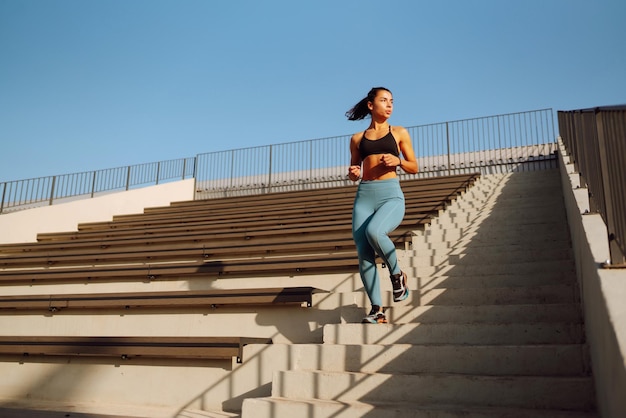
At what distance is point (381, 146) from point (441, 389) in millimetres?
1621

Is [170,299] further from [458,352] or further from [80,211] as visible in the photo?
[80,211]

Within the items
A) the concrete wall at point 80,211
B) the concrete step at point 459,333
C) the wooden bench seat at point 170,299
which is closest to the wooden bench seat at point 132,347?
the wooden bench seat at point 170,299

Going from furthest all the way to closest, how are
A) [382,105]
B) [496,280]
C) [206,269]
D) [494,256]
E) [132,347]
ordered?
[206,269] < [494,256] < [132,347] < [496,280] < [382,105]

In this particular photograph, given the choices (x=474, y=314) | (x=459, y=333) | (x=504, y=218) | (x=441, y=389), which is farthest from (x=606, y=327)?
(x=504, y=218)

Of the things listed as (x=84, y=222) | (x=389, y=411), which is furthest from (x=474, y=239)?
(x=84, y=222)

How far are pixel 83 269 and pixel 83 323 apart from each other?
1186 mm

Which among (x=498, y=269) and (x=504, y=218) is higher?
(x=504, y=218)

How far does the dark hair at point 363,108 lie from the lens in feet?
13.0

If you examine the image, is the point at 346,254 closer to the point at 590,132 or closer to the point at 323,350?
the point at 323,350

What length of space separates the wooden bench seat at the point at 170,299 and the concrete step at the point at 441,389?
110 cm

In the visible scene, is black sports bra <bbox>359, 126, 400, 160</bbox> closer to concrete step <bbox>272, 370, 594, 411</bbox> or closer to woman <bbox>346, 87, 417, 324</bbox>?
woman <bbox>346, 87, 417, 324</bbox>

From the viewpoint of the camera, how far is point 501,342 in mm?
3250

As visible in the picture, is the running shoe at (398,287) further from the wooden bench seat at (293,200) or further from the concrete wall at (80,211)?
the concrete wall at (80,211)

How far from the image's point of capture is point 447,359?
10.2 ft
